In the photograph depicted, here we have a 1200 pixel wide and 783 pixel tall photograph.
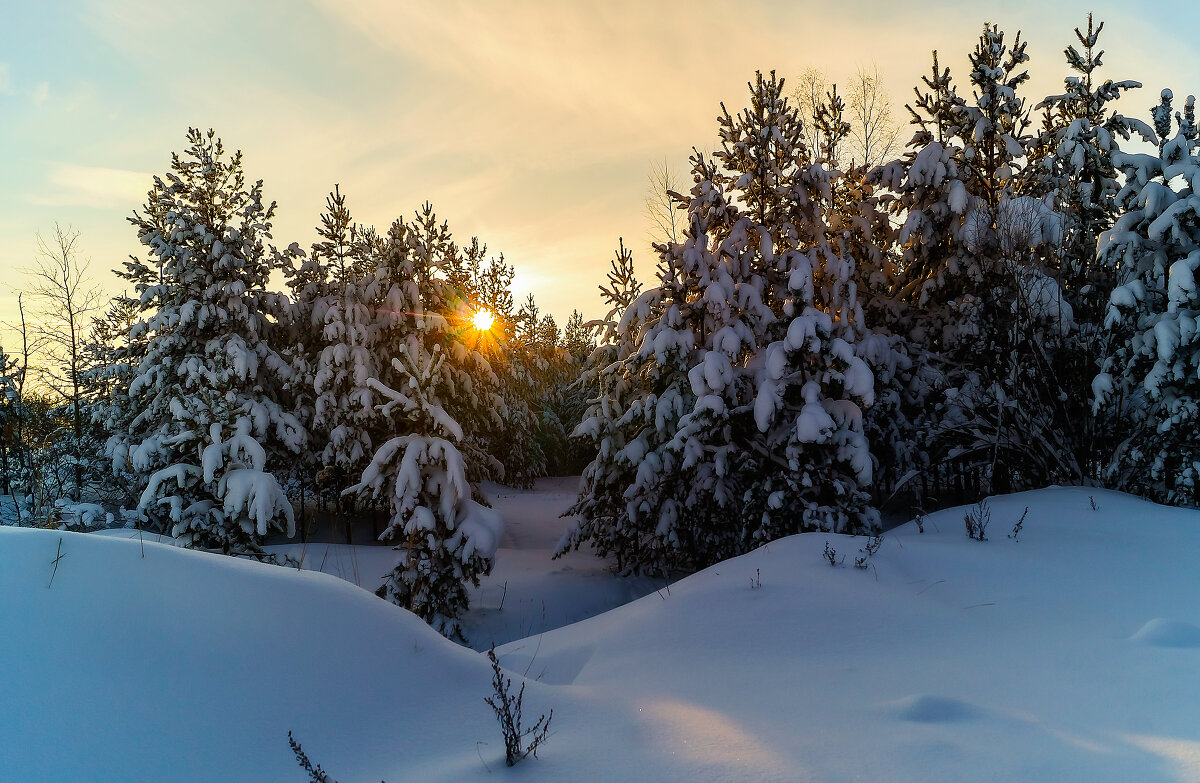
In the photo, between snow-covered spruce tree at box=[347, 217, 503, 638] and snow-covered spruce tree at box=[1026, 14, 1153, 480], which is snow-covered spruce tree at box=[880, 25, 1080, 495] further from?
snow-covered spruce tree at box=[347, 217, 503, 638]

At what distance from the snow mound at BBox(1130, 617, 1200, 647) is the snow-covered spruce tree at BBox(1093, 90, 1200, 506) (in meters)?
6.85

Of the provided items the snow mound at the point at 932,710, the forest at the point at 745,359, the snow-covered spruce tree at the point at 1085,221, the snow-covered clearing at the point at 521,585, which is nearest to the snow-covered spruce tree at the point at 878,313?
the forest at the point at 745,359

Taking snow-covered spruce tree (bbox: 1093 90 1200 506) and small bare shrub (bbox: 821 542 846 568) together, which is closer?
small bare shrub (bbox: 821 542 846 568)

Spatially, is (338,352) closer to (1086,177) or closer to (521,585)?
(521,585)

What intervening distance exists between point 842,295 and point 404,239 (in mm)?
10773

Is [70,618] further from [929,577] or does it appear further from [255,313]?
[255,313]

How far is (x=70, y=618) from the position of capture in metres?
3.37

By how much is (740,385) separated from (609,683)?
7.23 meters

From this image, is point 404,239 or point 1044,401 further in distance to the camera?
point 404,239

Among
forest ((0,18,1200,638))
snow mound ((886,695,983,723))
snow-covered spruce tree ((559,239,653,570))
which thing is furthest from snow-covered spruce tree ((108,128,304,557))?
snow mound ((886,695,983,723))

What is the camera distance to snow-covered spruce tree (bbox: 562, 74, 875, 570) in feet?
33.1

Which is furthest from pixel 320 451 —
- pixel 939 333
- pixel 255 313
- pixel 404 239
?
pixel 939 333

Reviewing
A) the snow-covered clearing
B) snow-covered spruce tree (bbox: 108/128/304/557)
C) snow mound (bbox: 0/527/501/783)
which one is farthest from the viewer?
snow-covered spruce tree (bbox: 108/128/304/557)

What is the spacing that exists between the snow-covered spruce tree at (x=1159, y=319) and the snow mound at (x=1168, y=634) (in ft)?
22.5
